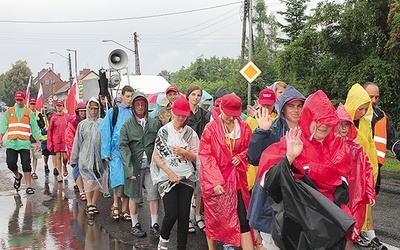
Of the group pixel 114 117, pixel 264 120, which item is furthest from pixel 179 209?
pixel 114 117

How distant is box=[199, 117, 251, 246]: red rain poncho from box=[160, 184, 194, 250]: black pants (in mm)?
551

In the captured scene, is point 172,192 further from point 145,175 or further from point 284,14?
point 284,14

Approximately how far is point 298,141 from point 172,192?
7.52 feet

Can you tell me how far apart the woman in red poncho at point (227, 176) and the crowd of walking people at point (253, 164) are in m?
0.01

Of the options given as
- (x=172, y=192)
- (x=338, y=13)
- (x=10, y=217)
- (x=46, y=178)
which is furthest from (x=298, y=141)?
(x=338, y=13)

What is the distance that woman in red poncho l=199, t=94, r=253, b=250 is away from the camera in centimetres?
457

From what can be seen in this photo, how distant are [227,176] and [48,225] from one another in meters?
3.54

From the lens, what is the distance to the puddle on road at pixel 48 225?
591 cm

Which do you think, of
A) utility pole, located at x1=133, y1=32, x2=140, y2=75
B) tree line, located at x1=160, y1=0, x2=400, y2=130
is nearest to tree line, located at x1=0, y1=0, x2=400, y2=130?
tree line, located at x1=160, y1=0, x2=400, y2=130

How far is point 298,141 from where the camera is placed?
3174 mm

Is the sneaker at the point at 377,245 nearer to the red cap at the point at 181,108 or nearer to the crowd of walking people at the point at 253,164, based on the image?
the crowd of walking people at the point at 253,164

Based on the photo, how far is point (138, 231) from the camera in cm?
611

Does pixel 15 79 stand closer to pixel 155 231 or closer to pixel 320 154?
pixel 155 231

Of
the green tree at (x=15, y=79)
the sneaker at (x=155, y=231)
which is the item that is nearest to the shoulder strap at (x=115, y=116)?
the sneaker at (x=155, y=231)
